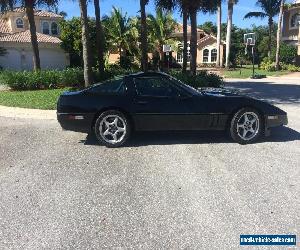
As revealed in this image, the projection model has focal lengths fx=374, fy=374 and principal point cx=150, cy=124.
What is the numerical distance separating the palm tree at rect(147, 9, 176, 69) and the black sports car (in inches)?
1297

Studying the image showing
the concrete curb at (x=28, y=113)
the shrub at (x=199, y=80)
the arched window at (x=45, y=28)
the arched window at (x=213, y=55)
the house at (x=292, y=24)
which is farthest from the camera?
the arched window at (x=213, y=55)

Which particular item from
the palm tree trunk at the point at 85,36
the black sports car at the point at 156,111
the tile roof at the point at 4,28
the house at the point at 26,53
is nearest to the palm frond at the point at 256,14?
the house at the point at 26,53

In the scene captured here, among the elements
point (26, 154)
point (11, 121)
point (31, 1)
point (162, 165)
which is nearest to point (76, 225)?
point (162, 165)

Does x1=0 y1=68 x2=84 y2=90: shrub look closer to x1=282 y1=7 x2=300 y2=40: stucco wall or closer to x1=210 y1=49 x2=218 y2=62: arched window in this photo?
x1=282 y1=7 x2=300 y2=40: stucco wall

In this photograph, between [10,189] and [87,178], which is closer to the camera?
[10,189]

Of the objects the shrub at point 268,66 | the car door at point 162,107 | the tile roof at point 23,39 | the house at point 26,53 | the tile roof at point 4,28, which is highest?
the tile roof at point 4,28

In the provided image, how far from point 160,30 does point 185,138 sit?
1307 inches

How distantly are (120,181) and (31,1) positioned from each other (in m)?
17.0

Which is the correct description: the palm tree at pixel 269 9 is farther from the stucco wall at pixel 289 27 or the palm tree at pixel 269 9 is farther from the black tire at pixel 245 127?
the black tire at pixel 245 127

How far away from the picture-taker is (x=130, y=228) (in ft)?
12.6

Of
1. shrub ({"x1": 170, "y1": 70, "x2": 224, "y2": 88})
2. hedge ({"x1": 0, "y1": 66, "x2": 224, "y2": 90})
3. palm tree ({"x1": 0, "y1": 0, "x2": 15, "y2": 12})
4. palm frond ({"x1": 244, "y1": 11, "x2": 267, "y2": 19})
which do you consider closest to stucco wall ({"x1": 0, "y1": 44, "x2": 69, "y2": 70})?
palm tree ({"x1": 0, "y1": 0, "x2": 15, "y2": 12})

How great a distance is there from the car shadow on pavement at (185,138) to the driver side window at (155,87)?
2.44 feet

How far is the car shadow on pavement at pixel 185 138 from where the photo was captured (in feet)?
23.6

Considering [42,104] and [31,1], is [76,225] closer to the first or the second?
[42,104]
